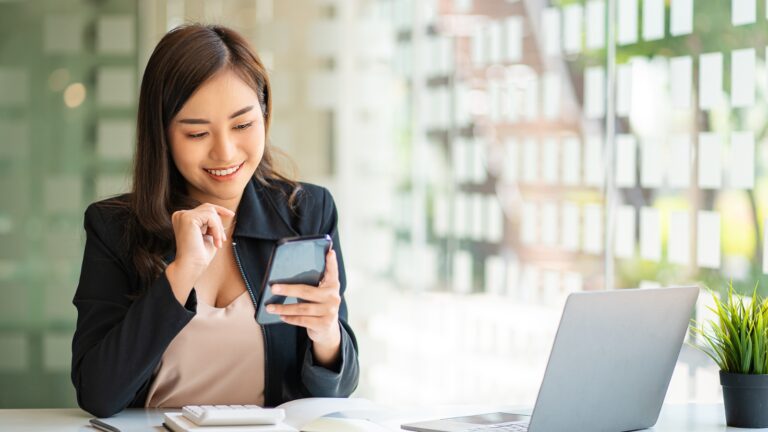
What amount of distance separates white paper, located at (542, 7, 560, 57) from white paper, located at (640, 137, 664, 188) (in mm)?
525

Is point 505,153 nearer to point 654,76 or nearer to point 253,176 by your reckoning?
point 654,76

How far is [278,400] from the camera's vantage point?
7.05 feet

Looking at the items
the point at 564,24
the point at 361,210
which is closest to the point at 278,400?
the point at 361,210

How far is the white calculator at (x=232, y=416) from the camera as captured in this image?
1695 mm

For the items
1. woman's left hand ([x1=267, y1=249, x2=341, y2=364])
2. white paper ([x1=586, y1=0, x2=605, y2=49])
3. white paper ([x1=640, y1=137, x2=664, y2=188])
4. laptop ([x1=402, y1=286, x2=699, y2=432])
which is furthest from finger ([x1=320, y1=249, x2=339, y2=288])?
white paper ([x1=586, y1=0, x2=605, y2=49])

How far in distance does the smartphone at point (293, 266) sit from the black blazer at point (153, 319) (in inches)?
6.6

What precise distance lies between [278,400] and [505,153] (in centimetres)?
232

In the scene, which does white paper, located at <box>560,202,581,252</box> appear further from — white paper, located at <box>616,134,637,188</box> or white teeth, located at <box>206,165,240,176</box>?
white teeth, located at <box>206,165,240,176</box>

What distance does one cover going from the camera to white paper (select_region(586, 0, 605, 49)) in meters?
4.11

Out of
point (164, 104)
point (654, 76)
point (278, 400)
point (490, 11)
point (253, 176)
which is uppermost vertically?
point (490, 11)

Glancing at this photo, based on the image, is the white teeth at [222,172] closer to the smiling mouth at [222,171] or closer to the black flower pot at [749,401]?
the smiling mouth at [222,171]

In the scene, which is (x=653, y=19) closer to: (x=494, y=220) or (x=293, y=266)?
(x=494, y=220)

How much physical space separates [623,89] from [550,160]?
1.33 ft

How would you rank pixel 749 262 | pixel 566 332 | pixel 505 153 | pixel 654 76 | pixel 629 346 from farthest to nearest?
pixel 505 153, pixel 654 76, pixel 749 262, pixel 629 346, pixel 566 332
